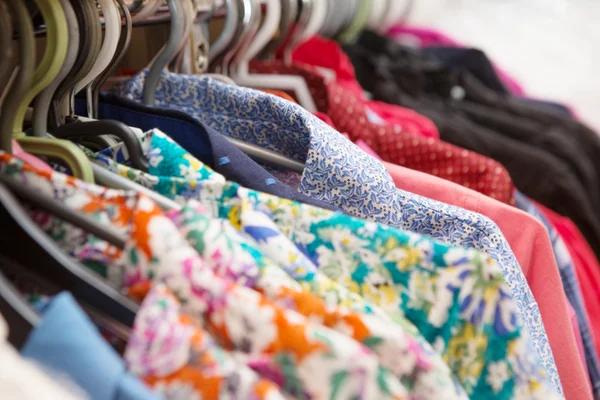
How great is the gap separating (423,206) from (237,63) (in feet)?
1.33

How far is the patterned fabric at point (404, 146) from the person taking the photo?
0.73 meters

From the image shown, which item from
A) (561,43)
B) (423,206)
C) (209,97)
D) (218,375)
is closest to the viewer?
(218,375)

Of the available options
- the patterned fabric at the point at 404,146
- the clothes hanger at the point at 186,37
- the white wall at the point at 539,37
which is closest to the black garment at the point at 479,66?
the white wall at the point at 539,37

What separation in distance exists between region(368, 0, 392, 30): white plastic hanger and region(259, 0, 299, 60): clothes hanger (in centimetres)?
36

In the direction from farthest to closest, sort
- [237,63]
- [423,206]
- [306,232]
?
[237,63] → [423,206] → [306,232]

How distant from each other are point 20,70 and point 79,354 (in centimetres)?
25

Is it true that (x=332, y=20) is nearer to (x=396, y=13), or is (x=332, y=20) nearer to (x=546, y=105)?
(x=396, y=13)

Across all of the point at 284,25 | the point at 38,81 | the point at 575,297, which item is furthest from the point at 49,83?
the point at 575,297

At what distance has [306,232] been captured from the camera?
44 centimetres

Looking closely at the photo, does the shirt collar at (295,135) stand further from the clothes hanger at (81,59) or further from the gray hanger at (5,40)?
the gray hanger at (5,40)

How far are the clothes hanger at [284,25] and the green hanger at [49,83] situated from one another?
0.42m

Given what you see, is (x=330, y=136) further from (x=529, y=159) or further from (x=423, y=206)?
(x=529, y=159)

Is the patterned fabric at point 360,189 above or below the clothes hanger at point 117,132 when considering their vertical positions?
below

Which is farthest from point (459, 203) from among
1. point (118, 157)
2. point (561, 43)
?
point (561, 43)
